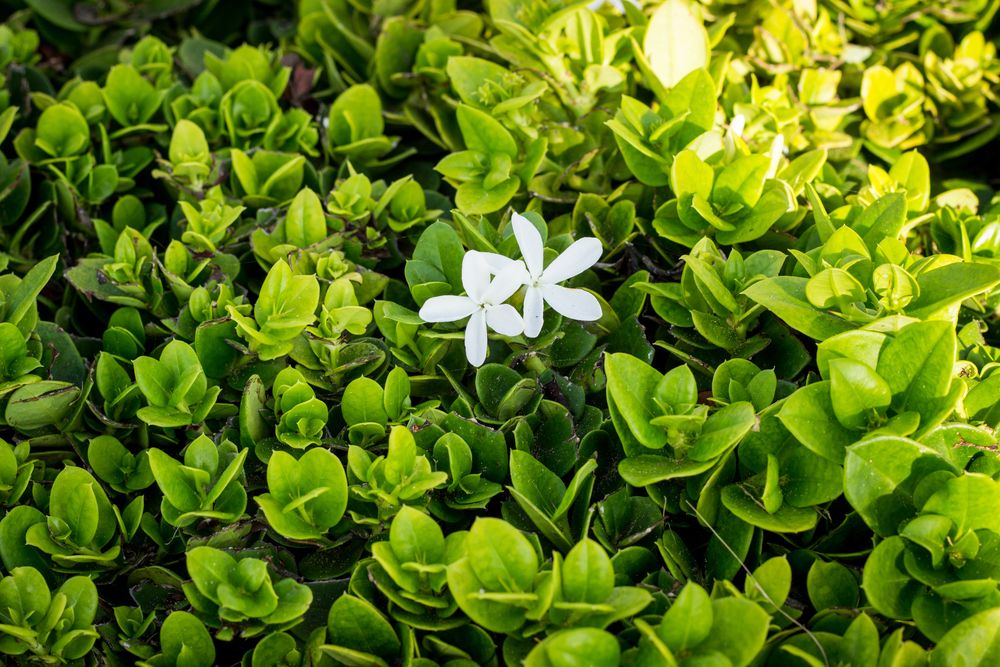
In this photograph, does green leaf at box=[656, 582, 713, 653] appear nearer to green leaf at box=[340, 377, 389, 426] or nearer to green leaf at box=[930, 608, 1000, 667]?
green leaf at box=[930, 608, 1000, 667]

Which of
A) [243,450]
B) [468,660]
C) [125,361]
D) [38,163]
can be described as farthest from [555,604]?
[38,163]

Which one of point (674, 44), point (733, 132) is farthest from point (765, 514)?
point (674, 44)

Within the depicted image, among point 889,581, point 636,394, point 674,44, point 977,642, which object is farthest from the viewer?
point 674,44

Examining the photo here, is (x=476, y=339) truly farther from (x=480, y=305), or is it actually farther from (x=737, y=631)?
(x=737, y=631)

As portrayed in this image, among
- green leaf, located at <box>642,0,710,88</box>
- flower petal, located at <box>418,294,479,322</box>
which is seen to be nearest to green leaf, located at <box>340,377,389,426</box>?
flower petal, located at <box>418,294,479,322</box>

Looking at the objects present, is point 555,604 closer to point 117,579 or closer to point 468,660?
point 468,660
